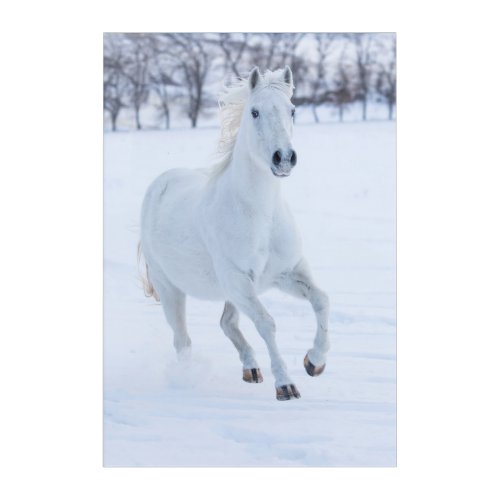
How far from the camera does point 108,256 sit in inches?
204

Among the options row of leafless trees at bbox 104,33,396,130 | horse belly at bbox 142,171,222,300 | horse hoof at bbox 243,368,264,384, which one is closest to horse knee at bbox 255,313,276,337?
horse belly at bbox 142,171,222,300

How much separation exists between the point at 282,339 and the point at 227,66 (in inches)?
61.0

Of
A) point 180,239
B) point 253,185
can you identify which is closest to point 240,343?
point 180,239

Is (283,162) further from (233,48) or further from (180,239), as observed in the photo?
(233,48)

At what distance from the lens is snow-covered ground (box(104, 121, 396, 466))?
4992mm

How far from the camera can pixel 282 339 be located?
16.6 feet

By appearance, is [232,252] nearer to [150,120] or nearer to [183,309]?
→ [183,309]

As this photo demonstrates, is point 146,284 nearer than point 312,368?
No

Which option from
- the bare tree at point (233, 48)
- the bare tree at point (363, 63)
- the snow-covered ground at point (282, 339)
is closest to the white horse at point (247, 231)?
the snow-covered ground at point (282, 339)

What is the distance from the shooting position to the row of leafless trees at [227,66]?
5.21 meters

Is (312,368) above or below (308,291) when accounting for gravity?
below

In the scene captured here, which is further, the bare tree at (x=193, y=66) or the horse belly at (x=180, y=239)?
the bare tree at (x=193, y=66)

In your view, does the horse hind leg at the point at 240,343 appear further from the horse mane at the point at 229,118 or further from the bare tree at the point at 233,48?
the bare tree at the point at 233,48

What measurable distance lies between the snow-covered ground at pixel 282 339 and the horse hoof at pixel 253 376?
0.13 ft
